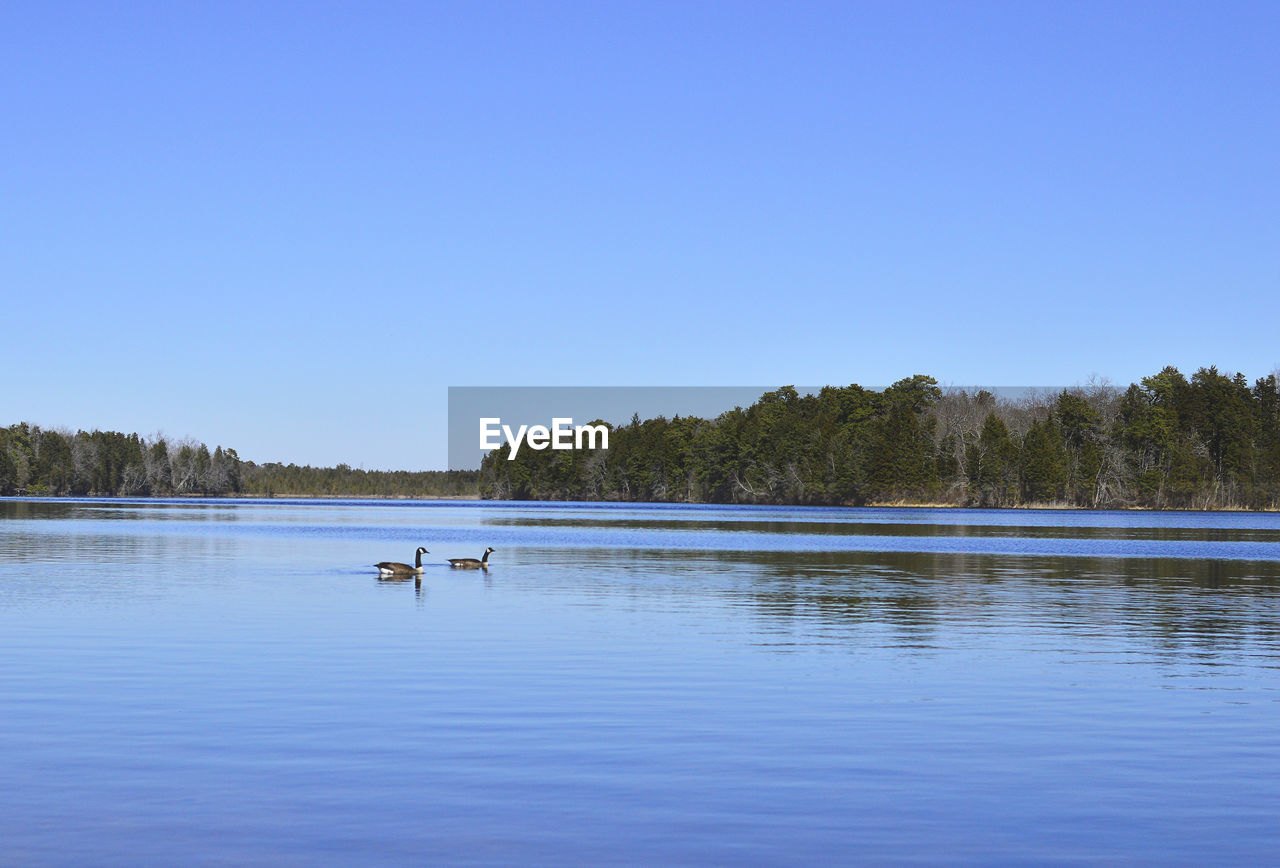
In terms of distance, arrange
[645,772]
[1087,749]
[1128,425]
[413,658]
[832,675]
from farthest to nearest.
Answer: [1128,425]
[413,658]
[832,675]
[1087,749]
[645,772]

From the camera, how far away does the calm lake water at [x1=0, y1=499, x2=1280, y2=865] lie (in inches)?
451

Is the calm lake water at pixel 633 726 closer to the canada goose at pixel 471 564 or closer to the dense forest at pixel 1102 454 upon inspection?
the canada goose at pixel 471 564

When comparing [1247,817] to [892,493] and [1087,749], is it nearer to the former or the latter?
[1087,749]

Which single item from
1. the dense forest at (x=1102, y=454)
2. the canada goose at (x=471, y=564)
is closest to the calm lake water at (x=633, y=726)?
the canada goose at (x=471, y=564)

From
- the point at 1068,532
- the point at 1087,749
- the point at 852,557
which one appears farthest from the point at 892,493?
the point at 1087,749

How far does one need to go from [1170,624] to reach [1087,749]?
1613 cm

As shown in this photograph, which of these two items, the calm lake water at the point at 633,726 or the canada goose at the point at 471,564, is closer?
the calm lake water at the point at 633,726

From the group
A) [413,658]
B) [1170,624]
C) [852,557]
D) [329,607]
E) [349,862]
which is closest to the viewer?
→ [349,862]

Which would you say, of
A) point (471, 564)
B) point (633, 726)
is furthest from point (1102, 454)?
point (633, 726)

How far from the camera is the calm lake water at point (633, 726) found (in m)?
11.5

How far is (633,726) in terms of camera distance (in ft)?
54.8

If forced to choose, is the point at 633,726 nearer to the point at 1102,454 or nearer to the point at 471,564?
the point at 471,564

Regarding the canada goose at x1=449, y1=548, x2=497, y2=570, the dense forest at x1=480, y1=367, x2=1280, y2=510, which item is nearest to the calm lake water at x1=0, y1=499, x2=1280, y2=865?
the canada goose at x1=449, y1=548, x2=497, y2=570

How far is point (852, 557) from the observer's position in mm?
57719
